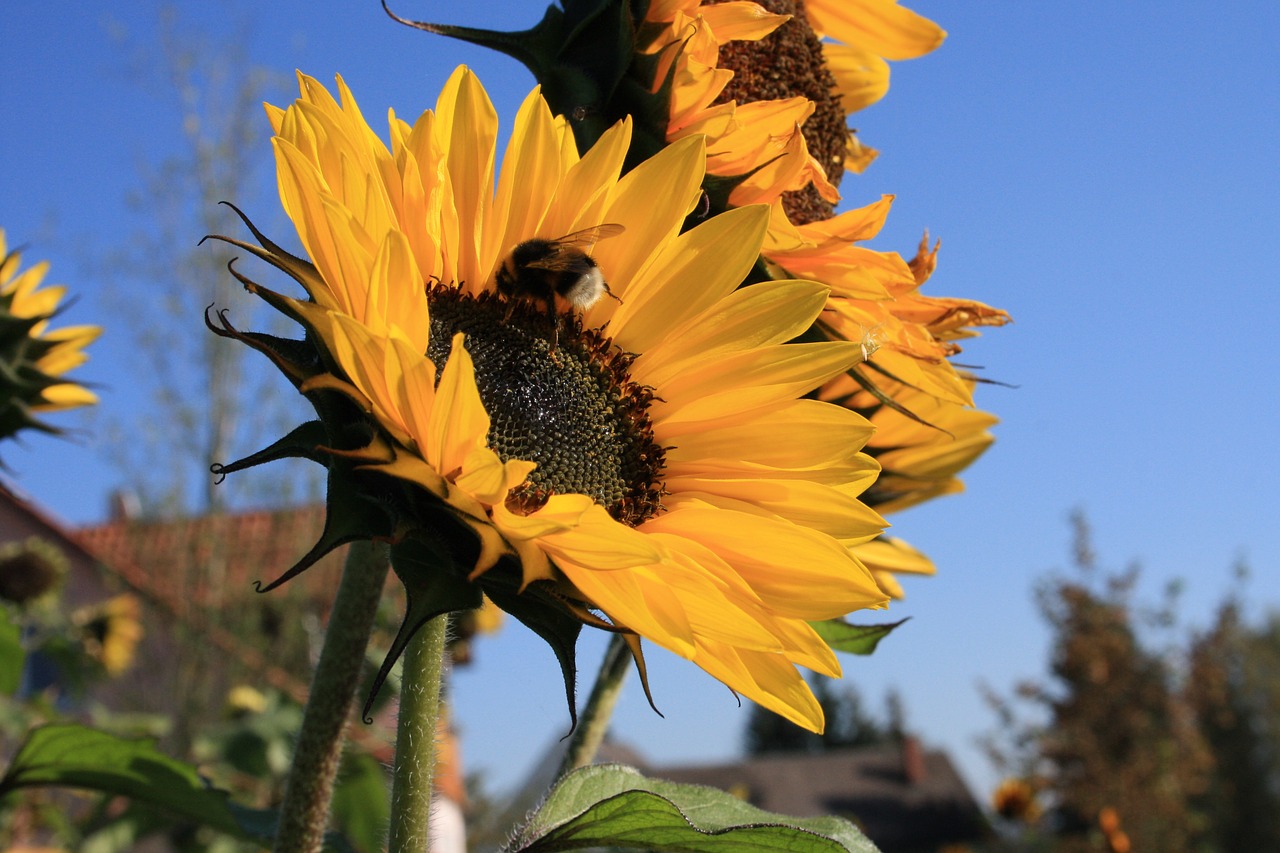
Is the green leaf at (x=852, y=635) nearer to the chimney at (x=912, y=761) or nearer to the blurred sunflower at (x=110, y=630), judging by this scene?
the blurred sunflower at (x=110, y=630)

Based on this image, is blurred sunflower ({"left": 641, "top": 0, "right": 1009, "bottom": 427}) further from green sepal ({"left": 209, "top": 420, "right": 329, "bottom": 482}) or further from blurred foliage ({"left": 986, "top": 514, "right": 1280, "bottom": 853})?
blurred foliage ({"left": 986, "top": 514, "right": 1280, "bottom": 853})

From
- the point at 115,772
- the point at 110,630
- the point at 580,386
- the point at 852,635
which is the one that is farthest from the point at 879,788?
the point at 580,386

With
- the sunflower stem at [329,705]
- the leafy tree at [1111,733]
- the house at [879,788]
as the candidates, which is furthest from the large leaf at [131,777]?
the house at [879,788]

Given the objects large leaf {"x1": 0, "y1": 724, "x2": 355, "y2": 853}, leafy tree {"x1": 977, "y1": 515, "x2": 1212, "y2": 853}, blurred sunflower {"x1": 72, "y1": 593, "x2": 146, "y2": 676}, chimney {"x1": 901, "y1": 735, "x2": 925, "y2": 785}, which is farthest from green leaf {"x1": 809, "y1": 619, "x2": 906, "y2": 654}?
chimney {"x1": 901, "y1": 735, "x2": 925, "y2": 785}

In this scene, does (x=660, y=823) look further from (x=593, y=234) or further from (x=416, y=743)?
(x=593, y=234)

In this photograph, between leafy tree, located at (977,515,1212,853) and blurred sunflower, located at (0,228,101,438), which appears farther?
leafy tree, located at (977,515,1212,853)

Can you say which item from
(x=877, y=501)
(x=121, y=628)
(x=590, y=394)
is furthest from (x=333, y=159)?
(x=121, y=628)
